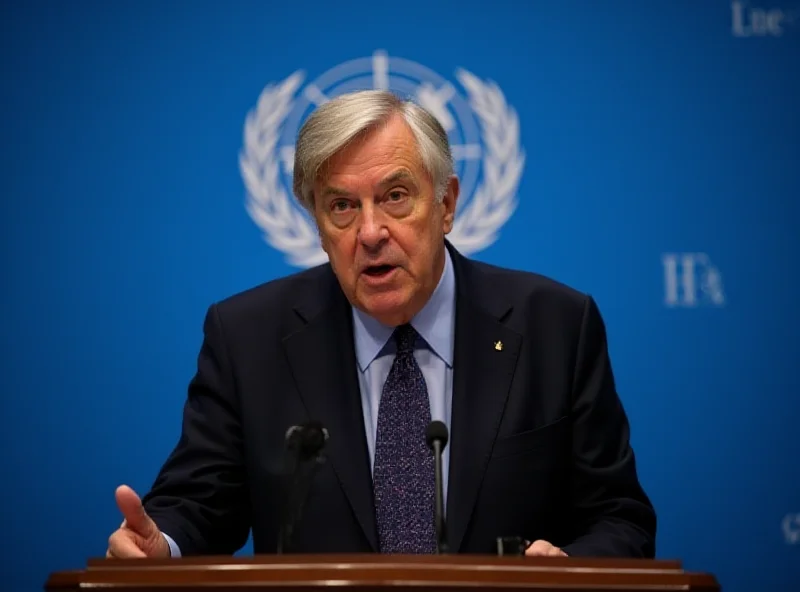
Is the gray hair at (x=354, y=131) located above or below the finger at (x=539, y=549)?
above

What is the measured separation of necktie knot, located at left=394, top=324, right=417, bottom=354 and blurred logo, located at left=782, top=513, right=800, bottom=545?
1.78 meters

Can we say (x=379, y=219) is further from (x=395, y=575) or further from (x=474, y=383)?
(x=395, y=575)

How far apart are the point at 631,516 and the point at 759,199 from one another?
1643 millimetres

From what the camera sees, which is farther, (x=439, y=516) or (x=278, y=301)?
(x=278, y=301)

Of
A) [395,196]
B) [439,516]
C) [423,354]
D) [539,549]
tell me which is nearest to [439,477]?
[439,516]

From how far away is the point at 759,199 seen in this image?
4.03m

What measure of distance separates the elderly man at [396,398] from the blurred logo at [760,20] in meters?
1.57

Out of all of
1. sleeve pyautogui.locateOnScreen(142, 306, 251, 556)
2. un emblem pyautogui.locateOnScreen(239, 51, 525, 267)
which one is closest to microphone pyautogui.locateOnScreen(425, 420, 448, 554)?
sleeve pyautogui.locateOnScreen(142, 306, 251, 556)

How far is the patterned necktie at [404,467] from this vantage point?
2.74 meters

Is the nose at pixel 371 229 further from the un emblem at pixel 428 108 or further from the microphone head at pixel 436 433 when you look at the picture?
the un emblem at pixel 428 108

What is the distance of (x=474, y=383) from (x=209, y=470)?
2.30 feet

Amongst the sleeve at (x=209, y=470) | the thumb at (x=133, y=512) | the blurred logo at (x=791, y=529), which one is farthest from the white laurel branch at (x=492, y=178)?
the thumb at (x=133, y=512)

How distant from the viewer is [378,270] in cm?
286

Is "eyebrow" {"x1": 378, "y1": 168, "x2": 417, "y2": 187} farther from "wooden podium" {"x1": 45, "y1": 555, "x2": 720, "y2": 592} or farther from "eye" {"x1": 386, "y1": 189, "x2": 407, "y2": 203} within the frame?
"wooden podium" {"x1": 45, "y1": 555, "x2": 720, "y2": 592}
